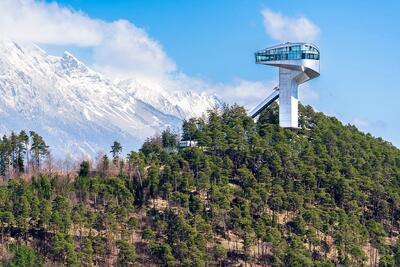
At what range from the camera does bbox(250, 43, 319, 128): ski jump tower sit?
138 metres

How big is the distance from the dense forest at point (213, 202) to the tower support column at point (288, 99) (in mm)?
2428

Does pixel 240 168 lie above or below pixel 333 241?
above

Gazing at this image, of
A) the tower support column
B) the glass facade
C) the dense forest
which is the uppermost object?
the glass facade

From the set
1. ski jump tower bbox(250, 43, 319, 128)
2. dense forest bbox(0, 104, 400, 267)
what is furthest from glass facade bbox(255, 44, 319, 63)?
dense forest bbox(0, 104, 400, 267)

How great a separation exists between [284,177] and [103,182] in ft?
93.5

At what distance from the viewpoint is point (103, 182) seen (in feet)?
374

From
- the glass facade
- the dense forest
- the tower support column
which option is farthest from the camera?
the tower support column

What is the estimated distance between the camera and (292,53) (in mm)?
138375

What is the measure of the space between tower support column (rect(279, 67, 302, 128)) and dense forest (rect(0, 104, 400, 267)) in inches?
95.6

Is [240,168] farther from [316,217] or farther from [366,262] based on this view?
[366,262]

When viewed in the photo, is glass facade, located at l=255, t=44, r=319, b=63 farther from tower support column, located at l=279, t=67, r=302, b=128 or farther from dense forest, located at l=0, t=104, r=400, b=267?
dense forest, located at l=0, t=104, r=400, b=267

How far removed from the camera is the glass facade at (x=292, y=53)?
138m

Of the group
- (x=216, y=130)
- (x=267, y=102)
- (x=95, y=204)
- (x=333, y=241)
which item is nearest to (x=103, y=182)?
(x=95, y=204)

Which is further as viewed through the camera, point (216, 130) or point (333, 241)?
point (216, 130)
